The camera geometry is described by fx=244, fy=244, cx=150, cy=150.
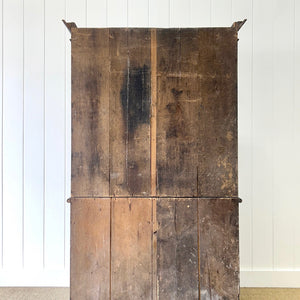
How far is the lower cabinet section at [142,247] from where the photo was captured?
1213mm

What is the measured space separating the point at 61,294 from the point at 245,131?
181 centimetres

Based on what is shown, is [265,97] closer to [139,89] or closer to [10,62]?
[139,89]

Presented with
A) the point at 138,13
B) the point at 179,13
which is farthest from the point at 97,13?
the point at 179,13

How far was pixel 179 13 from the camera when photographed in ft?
5.99

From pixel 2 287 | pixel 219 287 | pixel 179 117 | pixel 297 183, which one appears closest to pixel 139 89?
pixel 179 117

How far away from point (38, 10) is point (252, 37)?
1.63 metres

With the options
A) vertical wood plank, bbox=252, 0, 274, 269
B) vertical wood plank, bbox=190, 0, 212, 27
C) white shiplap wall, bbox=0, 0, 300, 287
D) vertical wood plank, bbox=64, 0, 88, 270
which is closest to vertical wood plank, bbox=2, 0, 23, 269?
white shiplap wall, bbox=0, 0, 300, 287

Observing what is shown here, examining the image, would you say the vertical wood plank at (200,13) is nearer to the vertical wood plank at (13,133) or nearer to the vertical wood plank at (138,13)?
the vertical wood plank at (138,13)

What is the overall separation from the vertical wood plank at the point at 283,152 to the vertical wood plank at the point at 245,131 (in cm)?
19

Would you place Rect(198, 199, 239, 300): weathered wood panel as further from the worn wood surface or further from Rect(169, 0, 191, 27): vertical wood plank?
Rect(169, 0, 191, 27): vertical wood plank

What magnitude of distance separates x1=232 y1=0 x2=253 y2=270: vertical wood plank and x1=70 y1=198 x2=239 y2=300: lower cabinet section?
2.40 feet

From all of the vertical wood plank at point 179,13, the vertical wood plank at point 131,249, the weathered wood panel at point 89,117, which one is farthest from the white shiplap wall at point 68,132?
the vertical wood plank at point 131,249

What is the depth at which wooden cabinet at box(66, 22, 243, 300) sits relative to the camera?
47.5 inches

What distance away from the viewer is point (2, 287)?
1837mm
